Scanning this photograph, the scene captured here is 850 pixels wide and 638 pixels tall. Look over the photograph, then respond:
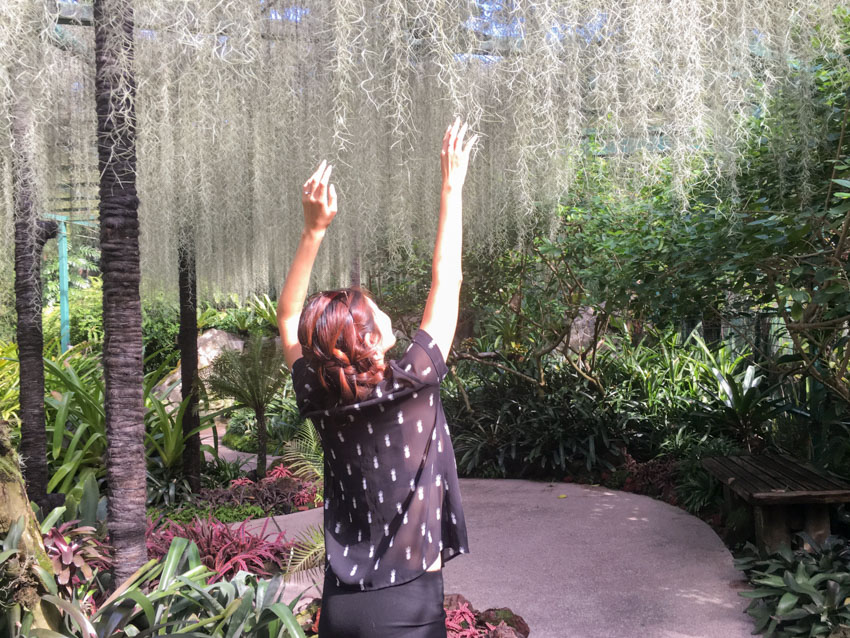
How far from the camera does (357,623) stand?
4.19ft

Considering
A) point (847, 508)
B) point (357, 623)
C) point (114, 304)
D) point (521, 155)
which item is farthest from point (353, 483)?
point (847, 508)

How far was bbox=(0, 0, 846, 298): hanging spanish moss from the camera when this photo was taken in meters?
1.58

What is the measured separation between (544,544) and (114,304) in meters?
2.91

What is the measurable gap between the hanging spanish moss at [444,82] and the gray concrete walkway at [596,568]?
1.72 m

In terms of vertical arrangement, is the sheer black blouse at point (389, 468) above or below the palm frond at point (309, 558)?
above

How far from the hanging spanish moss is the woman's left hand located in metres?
0.17

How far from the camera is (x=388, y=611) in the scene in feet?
4.17

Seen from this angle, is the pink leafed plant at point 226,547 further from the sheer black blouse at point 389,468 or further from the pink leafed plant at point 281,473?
the sheer black blouse at point 389,468

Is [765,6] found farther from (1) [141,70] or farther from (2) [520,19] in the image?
(1) [141,70]

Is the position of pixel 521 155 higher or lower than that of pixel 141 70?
lower

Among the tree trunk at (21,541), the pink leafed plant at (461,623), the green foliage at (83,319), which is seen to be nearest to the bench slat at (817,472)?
the pink leafed plant at (461,623)

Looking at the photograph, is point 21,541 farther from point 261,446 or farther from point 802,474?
point 261,446

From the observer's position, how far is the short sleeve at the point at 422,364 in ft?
4.10

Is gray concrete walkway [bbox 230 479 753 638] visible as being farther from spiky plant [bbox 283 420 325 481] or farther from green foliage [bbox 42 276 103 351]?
green foliage [bbox 42 276 103 351]
